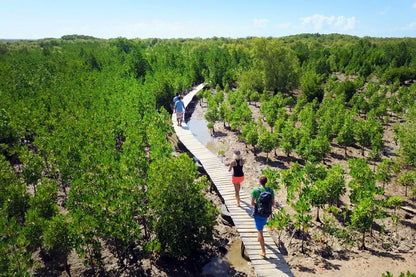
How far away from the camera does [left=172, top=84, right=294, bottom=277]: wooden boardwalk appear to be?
355 inches

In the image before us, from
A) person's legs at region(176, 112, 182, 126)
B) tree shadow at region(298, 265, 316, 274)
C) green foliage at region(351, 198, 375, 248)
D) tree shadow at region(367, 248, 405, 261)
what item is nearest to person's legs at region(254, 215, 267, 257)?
tree shadow at region(298, 265, 316, 274)

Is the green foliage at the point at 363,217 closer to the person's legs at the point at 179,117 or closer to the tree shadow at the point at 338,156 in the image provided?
the tree shadow at the point at 338,156

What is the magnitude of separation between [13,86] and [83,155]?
2211 cm

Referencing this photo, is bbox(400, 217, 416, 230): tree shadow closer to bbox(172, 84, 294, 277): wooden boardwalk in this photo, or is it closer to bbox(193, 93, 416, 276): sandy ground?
bbox(193, 93, 416, 276): sandy ground

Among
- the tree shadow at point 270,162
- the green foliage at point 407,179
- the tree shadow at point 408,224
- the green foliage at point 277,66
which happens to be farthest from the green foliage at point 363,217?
the green foliage at point 277,66

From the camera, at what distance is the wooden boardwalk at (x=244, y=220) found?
→ 355 inches

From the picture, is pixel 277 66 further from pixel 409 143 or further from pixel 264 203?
pixel 264 203

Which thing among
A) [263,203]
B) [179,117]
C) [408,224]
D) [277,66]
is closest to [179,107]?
[179,117]

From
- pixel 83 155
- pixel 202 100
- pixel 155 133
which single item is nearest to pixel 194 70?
pixel 202 100

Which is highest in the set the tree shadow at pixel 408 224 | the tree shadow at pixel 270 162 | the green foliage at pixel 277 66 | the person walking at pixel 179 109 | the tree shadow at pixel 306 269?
the green foliage at pixel 277 66

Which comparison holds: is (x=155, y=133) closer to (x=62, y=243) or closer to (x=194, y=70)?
(x=62, y=243)

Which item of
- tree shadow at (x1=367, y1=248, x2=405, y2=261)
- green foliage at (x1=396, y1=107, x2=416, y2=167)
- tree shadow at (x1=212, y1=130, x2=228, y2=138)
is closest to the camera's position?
tree shadow at (x1=367, y1=248, x2=405, y2=261)

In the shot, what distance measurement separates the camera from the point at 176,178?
10.2 m

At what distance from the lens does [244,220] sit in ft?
36.4
